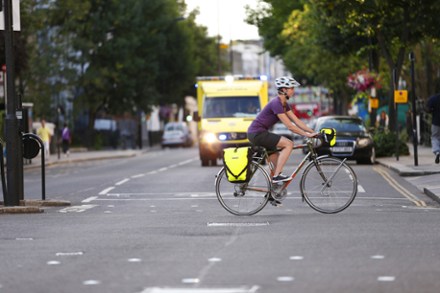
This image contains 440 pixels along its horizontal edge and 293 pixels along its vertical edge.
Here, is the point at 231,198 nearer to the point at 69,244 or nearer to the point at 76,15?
the point at 69,244

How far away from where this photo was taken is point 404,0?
3722cm

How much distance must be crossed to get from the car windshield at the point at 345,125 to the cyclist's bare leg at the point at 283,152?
21.3m

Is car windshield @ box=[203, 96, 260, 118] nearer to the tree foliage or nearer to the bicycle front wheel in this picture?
the tree foliage

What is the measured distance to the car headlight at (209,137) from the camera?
36.6 m

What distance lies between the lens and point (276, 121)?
16016 mm

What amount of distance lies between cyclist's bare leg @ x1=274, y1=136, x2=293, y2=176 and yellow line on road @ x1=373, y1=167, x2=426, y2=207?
2866 mm

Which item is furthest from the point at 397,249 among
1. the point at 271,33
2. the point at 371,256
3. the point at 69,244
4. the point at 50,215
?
the point at 271,33

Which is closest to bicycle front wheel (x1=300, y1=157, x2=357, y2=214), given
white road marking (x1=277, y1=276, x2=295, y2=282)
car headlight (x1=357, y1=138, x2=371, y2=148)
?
white road marking (x1=277, y1=276, x2=295, y2=282)

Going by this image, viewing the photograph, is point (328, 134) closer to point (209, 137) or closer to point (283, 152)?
point (283, 152)

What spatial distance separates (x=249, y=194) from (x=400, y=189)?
730 centimetres

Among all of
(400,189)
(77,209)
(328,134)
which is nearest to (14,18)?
(77,209)

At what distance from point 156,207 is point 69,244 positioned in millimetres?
6062

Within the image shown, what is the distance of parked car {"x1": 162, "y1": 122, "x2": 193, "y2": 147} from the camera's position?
8556 cm

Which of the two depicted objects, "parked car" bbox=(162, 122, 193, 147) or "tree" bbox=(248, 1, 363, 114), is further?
"parked car" bbox=(162, 122, 193, 147)
